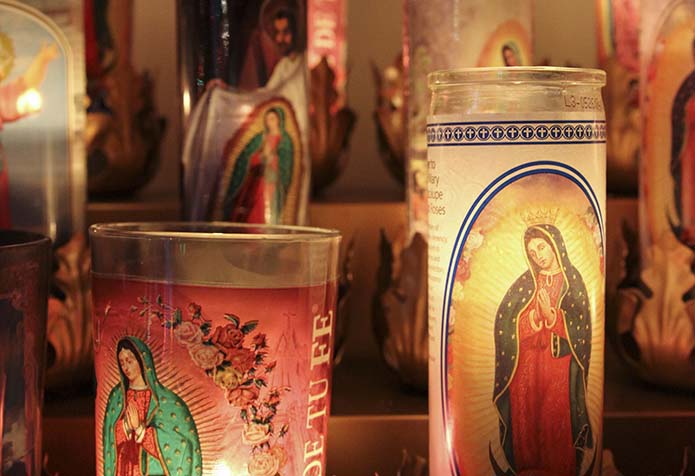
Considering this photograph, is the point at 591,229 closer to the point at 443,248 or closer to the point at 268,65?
the point at 443,248

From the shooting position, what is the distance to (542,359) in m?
0.54

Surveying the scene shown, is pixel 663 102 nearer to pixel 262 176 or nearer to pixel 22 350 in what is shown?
pixel 262 176

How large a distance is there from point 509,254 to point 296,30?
0.27 metres

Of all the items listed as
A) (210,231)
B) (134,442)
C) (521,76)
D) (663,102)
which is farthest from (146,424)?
(663,102)

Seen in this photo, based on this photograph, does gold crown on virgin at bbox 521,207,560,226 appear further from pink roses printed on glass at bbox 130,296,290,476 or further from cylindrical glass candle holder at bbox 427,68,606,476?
pink roses printed on glass at bbox 130,296,290,476

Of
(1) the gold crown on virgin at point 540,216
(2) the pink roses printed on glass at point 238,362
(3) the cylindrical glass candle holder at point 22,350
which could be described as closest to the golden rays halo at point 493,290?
(1) the gold crown on virgin at point 540,216

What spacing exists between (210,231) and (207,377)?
0.14 meters

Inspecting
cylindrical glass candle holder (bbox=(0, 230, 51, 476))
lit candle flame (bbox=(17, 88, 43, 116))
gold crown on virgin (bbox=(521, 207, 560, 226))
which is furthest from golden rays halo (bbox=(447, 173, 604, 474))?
lit candle flame (bbox=(17, 88, 43, 116))

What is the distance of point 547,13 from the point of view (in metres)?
0.95

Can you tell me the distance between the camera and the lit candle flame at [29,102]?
0.69 meters

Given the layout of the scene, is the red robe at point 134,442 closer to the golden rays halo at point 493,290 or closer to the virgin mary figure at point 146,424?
the virgin mary figure at point 146,424

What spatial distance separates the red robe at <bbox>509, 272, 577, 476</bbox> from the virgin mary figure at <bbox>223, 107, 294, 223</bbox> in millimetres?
235

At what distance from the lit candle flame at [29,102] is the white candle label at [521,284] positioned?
307 millimetres

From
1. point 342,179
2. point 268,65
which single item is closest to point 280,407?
point 268,65
